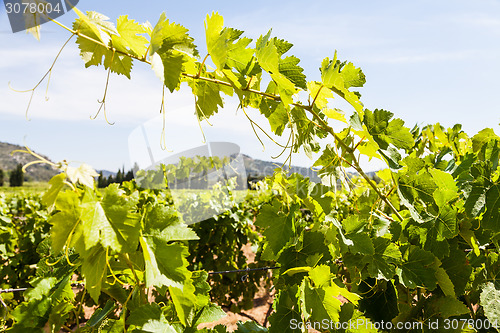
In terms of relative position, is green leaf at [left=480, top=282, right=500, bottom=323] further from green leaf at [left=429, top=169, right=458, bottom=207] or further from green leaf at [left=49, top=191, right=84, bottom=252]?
green leaf at [left=49, top=191, right=84, bottom=252]

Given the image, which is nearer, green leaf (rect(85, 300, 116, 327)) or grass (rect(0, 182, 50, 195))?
grass (rect(0, 182, 50, 195))

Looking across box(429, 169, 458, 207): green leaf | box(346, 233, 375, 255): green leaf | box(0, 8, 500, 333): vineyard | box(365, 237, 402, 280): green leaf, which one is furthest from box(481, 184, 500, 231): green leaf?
box(346, 233, 375, 255): green leaf

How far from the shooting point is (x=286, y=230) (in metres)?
1.30

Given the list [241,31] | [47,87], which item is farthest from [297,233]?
[47,87]

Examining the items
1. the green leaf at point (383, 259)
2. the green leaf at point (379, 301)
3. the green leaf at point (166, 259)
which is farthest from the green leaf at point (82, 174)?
the green leaf at point (379, 301)

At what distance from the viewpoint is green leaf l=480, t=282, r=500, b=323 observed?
155cm

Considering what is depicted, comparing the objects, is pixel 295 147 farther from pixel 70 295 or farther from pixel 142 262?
pixel 70 295

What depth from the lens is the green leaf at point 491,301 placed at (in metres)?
1.55

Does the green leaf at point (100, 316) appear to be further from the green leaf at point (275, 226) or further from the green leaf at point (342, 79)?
the green leaf at point (342, 79)

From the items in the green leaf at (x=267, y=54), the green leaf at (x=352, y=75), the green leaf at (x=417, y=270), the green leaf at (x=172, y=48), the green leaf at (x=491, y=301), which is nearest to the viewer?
the green leaf at (x=172, y=48)

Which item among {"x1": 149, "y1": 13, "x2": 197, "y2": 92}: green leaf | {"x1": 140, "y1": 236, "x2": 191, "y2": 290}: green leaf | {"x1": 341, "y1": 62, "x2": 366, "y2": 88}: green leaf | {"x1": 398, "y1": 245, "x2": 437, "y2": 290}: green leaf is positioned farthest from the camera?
{"x1": 398, "y1": 245, "x2": 437, "y2": 290}: green leaf

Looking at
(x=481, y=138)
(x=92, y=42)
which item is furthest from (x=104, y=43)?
(x=481, y=138)

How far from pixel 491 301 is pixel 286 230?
1116mm

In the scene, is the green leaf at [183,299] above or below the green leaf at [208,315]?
above
